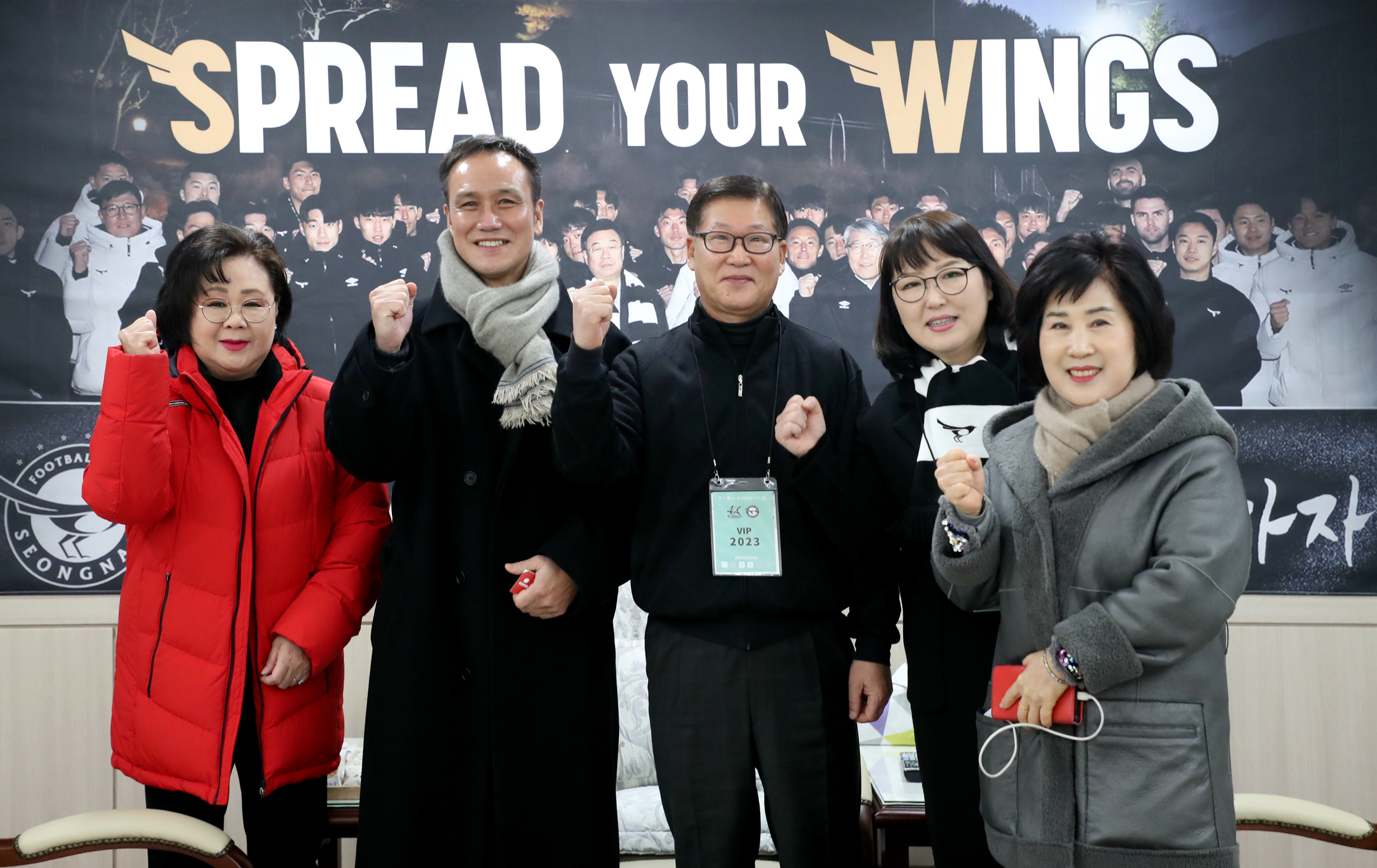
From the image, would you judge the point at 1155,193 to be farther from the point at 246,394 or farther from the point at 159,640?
the point at 159,640

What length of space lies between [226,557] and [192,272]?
0.62 m

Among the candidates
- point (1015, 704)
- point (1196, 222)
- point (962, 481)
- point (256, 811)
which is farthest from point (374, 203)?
point (1196, 222)

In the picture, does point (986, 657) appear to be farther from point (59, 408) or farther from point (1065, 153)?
point (59, 408)

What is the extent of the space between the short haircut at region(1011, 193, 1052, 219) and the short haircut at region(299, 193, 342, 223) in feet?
7.56

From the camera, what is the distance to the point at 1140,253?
1.56 metres

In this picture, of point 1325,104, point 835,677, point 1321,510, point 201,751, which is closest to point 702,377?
point 835,677

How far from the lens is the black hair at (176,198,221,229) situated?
316cm

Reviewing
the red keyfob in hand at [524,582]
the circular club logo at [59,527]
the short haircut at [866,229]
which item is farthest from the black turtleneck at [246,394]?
the short haircut at [866,229]

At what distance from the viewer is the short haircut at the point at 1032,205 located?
10.4 ft

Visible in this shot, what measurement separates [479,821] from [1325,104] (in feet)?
11.3

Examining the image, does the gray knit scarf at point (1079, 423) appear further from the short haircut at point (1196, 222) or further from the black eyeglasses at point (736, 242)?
the short haircut at point (1196, 222)

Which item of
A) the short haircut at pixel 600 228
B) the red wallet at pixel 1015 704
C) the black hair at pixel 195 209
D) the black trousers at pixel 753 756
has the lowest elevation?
the black trousers at pixel 753 756

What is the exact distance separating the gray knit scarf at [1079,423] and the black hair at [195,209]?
2837 mm

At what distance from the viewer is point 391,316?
1801mm
